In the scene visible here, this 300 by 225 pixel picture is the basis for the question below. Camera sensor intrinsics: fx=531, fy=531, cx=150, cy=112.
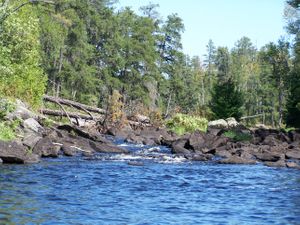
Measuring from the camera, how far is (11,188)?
16.2m

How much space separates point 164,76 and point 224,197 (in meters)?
75.4

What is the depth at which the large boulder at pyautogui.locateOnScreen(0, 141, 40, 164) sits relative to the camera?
71.8 feet

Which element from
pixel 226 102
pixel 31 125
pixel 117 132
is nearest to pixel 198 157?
pixel 31 125

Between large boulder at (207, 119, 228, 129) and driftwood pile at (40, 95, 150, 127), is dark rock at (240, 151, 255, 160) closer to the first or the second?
driftwood pile at (40, 95, 150, 127)

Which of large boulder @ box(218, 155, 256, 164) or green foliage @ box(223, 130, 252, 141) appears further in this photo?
green foliage @ box(223, 130, 252, 141)

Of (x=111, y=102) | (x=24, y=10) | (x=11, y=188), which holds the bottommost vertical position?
(x=11, y=188)

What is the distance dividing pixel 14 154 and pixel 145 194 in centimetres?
776

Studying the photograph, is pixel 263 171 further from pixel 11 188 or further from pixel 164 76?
pixel 164 76

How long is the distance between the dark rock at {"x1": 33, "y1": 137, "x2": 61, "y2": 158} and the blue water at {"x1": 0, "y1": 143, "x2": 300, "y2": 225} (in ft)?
2.75

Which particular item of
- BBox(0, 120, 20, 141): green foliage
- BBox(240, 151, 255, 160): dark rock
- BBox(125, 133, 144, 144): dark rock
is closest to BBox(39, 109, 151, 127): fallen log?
BBox(125, 133, 144, 144): dark rock

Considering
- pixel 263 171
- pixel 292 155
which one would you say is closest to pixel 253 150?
pixel 292 155

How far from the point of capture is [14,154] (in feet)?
72.4

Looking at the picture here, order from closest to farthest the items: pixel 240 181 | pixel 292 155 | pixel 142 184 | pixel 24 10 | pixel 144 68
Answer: pixel 142 184 < pixel 240 181 < pixel 292 155 < pixel 24 10 < pixel 144 68

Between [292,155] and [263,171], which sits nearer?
[263,171]
